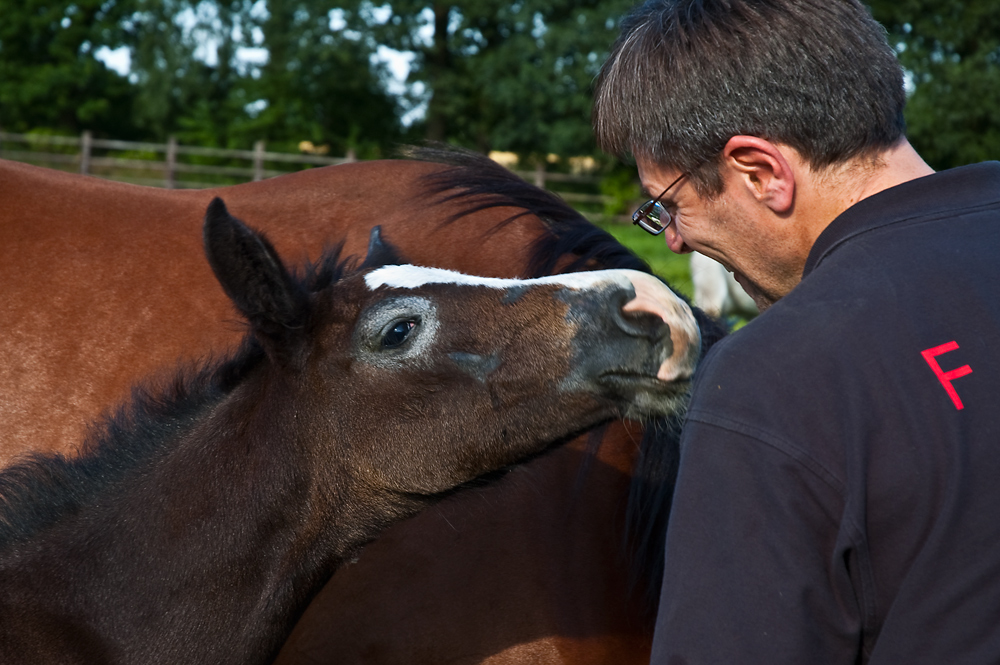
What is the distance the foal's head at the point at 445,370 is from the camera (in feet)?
6.47

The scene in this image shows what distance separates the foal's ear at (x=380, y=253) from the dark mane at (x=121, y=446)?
151 mm

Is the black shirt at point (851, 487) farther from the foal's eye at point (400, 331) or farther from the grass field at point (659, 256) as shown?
the grass field at point (659, 256)

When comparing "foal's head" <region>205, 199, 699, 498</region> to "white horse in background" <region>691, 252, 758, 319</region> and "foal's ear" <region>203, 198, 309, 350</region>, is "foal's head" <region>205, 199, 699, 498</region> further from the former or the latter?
"white horse in background" <region>691, 252, 758, 319</region>

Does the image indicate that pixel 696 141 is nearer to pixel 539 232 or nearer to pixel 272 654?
pixel 539 232

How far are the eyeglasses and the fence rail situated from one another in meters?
19.3

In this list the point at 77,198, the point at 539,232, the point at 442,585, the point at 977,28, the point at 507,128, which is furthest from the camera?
the point at 507,128

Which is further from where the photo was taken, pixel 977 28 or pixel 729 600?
pixel 977 28

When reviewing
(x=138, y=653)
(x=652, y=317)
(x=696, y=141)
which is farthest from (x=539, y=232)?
(x=138, y=653)

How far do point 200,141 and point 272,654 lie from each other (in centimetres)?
3155

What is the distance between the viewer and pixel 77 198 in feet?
9.98

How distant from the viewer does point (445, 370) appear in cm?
201

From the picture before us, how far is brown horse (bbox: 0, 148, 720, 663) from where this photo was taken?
2336 millimetres

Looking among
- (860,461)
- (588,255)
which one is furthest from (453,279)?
(860,461)

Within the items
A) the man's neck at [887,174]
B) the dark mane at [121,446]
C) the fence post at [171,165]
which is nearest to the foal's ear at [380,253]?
the dark mane at [121,446]
